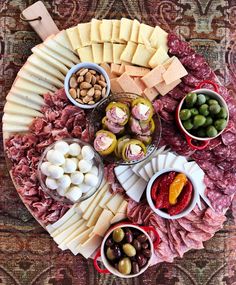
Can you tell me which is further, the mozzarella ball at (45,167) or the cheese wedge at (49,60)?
the cheese wedge at (49,60)

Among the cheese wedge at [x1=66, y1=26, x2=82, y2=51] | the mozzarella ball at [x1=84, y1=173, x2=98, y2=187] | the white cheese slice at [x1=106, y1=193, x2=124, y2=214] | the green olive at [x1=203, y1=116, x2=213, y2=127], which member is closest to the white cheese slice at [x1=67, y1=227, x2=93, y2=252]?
the white cheese slice at [x1=106, y1=193, x2=124, y2=214]

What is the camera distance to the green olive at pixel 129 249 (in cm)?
155

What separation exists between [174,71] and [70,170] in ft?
1.70

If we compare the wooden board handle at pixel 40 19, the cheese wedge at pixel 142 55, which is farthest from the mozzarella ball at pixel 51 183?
the wooden board handle at pixel 40 19

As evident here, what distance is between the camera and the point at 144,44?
167 cm

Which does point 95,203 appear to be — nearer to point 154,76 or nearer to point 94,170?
point 94,170

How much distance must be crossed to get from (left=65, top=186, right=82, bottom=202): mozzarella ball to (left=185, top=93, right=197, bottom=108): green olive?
480mm

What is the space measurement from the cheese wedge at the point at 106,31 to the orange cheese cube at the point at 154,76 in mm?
197

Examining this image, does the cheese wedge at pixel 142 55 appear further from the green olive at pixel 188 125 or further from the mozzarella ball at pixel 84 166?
the mozzarella ball at pixel 84 166

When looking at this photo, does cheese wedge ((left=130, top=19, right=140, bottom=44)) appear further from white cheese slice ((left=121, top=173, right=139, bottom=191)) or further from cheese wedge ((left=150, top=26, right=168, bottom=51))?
white cheese slice ((left=121, top=173, right=139, bottom=191))

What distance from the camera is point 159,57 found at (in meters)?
1.66

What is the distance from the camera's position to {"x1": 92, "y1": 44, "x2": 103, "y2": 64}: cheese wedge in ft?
5.48

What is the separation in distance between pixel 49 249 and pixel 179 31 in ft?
3.51

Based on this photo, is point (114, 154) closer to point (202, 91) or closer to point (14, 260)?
point (202, 91)
